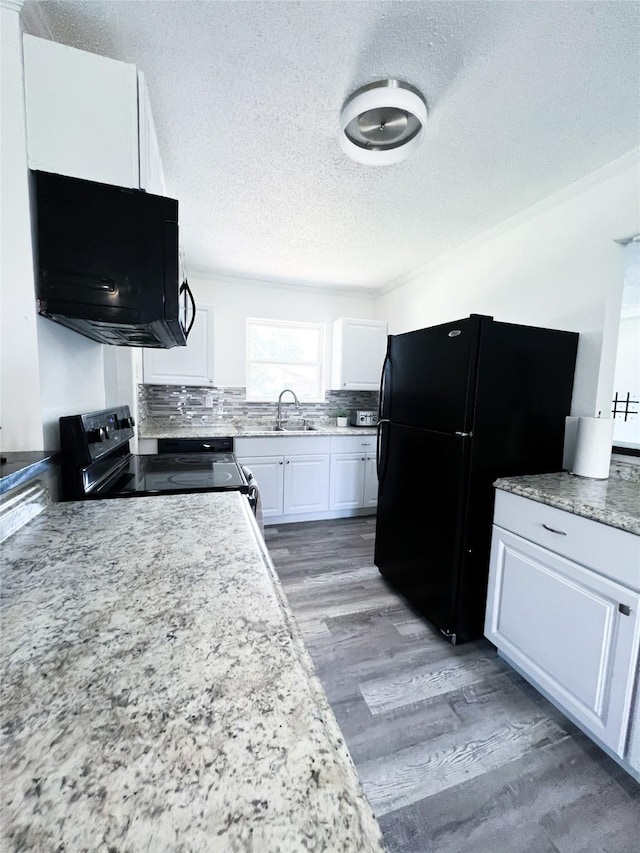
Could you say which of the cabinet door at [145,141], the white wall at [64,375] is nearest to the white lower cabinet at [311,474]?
→ the white wall at [64,375]

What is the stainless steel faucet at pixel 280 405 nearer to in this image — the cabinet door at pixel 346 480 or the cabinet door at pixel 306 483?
the cabinet door at pixel 306 483

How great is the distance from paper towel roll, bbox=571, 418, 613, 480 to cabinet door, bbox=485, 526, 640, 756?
540 millimetres

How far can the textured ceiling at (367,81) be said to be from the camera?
1077mm

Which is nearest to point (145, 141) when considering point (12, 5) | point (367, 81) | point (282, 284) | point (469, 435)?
point (12, 5)

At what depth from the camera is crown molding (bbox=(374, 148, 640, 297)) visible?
1650mm

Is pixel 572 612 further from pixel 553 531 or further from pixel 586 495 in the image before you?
pixel 586 495

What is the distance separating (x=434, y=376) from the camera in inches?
71.2

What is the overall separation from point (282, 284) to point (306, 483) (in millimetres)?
2151

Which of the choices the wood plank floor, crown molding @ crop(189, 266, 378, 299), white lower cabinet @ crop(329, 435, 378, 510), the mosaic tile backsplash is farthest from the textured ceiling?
the wood plank floor

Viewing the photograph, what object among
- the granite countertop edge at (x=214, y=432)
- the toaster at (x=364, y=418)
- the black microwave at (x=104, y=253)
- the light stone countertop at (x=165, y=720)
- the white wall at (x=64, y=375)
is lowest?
the granite countertop edge at (x=214, y=432)

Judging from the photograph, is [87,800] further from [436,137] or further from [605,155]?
[605,155]

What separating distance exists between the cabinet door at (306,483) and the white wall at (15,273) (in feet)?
7.16

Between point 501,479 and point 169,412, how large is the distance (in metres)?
2.98

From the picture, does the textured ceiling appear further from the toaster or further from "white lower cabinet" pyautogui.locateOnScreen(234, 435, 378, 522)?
the toaster
